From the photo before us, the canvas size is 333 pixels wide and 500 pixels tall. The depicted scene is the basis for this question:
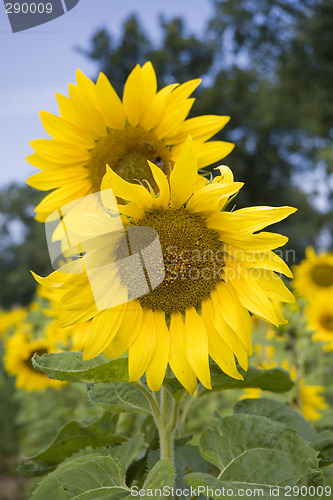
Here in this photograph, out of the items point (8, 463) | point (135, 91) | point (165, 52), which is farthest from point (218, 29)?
point (135, 91)

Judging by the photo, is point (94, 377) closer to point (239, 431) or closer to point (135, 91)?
point (239, 431)

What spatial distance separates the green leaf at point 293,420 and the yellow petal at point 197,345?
1.02 feet

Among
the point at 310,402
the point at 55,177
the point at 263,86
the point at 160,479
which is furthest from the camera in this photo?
the point at 263,86

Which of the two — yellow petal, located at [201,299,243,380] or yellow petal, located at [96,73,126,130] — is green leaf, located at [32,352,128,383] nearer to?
yellow petal, located at [201,299,243,380]

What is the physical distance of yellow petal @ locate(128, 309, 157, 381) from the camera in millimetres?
838

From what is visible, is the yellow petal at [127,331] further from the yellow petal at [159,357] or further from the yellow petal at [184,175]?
the yellow petal at [184,175]

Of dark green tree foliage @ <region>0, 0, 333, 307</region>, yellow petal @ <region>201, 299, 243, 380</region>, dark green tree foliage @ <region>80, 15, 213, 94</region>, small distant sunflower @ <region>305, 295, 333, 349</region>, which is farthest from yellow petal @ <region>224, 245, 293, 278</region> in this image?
dark green tree foliage @ <region>80, 15, 213, 94</region>

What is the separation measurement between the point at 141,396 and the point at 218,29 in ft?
46.4

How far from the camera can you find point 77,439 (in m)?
1.10

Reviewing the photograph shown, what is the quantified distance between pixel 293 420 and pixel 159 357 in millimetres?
397

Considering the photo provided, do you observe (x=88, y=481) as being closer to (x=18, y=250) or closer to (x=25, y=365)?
(x=25, y=365)

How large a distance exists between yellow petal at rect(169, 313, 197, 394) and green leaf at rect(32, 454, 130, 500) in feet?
0.69

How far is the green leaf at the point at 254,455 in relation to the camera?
0.82 metres
